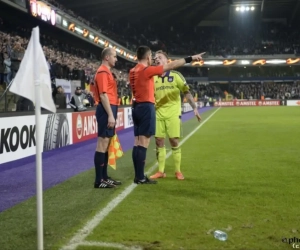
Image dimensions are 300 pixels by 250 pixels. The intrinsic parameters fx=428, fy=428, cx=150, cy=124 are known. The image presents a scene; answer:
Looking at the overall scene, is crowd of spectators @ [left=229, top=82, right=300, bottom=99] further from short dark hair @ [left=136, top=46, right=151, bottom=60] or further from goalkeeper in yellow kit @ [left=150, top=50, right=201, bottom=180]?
short dark hair @ [left=136, top=46, right=151, bottom=60]

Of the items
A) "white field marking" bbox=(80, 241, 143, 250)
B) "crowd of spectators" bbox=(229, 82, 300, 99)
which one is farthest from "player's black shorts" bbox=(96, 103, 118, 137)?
"crowd of spectators" bbox=(229, 82, 300, 99)

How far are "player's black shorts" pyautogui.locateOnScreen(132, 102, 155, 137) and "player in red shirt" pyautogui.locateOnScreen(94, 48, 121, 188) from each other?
1.16ft

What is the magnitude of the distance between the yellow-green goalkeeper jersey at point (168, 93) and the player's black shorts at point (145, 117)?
2.21ft

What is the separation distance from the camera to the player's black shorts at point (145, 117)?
6.35 meters

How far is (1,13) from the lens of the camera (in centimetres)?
2127

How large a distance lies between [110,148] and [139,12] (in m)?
45.7

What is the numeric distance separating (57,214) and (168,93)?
299cm

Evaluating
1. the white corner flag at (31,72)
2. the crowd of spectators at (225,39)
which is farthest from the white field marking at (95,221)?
the crowd of spectators at (225,39)

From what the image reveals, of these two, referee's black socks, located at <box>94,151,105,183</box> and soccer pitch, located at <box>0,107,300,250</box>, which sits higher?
referee's black socks, located at <box>94,151,105,183</box>

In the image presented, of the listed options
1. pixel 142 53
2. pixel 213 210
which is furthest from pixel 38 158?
pixel 142 53

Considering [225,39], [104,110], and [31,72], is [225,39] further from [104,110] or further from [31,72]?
[31,72]

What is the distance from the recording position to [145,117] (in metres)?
6.37

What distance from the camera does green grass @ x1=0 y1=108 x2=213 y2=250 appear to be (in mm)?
3943

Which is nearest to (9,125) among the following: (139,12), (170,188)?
(170,188)
